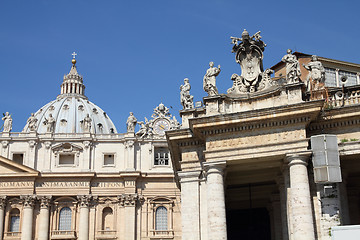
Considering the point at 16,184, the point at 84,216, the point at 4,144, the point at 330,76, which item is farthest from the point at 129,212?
the point at 330,76

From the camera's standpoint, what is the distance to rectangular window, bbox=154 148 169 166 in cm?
7475

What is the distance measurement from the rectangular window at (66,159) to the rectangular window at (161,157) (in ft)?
34.8

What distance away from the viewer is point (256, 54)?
82.4 ft

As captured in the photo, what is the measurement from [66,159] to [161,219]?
14509 mm

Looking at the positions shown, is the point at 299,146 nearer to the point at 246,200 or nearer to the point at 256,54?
the point at 256,54

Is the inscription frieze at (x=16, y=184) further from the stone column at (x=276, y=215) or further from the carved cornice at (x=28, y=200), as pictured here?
the stone column at (x=276, y=215)

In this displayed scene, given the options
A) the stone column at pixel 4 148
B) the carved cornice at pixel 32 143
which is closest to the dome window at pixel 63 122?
the stone column at pixel 4 148

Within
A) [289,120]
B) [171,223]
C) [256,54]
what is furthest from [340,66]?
[171,223]

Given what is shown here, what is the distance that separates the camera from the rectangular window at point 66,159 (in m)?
74.4

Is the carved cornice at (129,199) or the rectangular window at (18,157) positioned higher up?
the rectangular window at (18,157)

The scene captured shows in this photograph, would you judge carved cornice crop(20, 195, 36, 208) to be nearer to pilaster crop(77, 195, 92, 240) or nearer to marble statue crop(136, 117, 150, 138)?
pilaster crop(77, 195, 92, 240)

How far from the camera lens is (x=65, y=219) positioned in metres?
71.4

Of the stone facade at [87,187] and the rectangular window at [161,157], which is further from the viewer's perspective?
the rectangular window at [161,157]

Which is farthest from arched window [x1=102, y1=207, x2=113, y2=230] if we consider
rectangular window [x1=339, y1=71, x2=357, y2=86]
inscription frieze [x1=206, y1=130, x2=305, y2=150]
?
inscription frieze [x1=206, y1=130, x2=305, y2=150]
